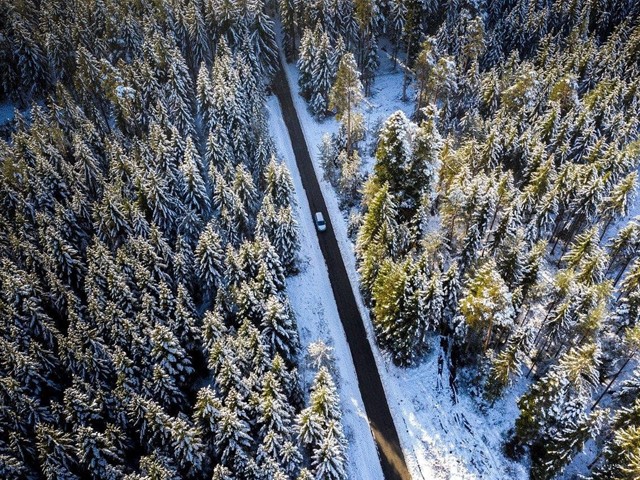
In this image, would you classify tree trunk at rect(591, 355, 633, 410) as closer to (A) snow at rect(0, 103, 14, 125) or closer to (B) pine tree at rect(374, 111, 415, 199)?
(B) pine tree at rect(374, 111, 415, 199)

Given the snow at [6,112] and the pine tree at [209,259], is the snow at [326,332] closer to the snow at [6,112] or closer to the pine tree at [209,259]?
the pine tree at [209,259]

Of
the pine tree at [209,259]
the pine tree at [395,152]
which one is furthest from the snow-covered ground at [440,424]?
the pine tree at [395,152]

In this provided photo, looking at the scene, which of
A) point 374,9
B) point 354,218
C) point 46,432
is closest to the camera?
point 46,432

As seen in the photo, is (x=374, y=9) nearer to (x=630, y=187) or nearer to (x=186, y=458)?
(x=630, y=187)

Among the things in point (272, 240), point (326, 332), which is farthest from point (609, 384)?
point (272, 240)

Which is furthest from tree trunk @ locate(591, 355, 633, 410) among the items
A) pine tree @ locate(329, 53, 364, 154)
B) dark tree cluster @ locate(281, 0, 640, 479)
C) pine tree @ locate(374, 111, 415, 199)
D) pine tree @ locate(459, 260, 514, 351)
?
pine tree @ locate(329, 53, 364, 154)

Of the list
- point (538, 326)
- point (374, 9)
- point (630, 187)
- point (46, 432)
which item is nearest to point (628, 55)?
point (630, 187)

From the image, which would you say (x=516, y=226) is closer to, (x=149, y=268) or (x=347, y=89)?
(x=347, y=89)

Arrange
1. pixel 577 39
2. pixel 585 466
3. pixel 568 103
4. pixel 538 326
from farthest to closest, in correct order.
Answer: pixel 577 39 → pixel 568 103 → pixel 538 326 → pixel 585 466
